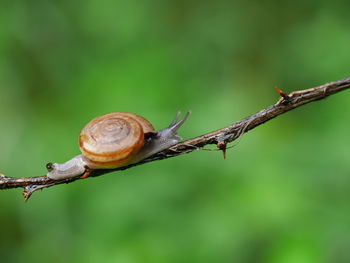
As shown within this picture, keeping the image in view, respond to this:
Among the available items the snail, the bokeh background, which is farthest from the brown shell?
the bokeh background

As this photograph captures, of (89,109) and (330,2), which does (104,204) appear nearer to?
(89,109)

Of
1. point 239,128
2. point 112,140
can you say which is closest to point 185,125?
point 112,140

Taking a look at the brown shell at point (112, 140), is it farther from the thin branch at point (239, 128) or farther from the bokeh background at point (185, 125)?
the bokeh background at point (185, 125)

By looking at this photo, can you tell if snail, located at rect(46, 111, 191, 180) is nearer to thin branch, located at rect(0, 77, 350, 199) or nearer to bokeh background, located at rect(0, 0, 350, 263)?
thin branch, located at rect(0, 77, 350, 199)

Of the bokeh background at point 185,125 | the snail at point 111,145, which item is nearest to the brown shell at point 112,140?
the snail at point 111,145

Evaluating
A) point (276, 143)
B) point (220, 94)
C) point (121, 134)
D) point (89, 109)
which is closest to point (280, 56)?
point (220, 94)

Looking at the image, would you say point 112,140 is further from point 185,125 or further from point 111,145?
point 185,125
